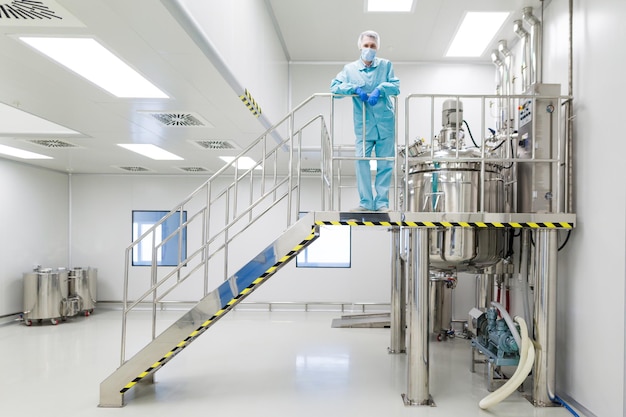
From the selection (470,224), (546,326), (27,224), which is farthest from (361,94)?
(27,224)

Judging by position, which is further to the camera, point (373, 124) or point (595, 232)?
point (373, 124)

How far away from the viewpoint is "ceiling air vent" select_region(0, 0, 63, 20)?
2.72 m

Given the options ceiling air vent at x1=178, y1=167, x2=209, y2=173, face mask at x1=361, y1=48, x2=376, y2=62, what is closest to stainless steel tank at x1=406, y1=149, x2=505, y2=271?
face mask at x1=361, y1=48, x2=376, y2=62

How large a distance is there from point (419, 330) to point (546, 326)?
134cm

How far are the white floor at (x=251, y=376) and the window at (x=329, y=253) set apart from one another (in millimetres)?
2074

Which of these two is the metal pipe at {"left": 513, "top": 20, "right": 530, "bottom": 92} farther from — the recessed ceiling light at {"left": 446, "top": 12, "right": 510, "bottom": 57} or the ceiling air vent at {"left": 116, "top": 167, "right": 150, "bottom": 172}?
the ceiling air vent at {"left": 116, "top": 167, "right": 150, "bottom": 172}

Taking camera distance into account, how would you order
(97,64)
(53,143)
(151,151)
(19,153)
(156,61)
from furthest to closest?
1. (19,153)
2. (151,151)
3. (53,143)
4. (97,64)
5. (156,61)

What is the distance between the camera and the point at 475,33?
672cm

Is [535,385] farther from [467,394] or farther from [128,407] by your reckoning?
[128,407]

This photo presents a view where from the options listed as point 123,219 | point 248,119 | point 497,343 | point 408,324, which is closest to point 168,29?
point 248,119

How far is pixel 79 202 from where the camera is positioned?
410 inches

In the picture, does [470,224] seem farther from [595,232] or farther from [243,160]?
[243,160]

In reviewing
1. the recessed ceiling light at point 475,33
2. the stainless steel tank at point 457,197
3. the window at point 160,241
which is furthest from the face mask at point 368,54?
the window at point 160,241

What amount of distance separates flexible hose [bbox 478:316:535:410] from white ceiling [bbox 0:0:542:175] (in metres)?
4.06
